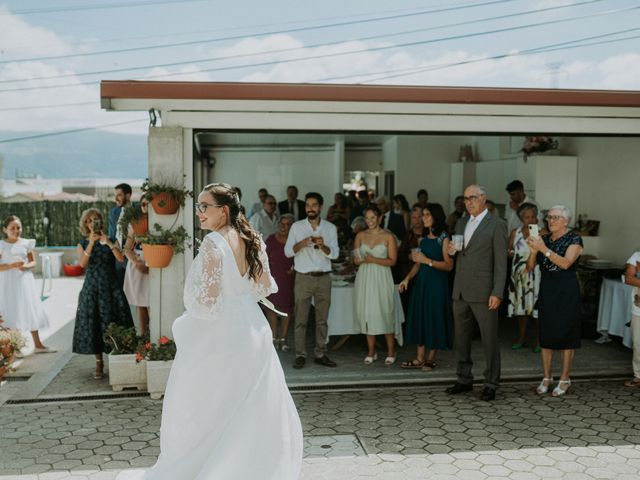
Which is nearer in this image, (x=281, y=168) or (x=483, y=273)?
(x=483, y=273)

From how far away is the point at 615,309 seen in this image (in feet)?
27.3

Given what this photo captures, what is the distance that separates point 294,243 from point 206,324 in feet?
11.9

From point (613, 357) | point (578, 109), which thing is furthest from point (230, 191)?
point (613, 357)

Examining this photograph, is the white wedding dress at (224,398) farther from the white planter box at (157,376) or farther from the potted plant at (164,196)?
the potted plant at (164,196)

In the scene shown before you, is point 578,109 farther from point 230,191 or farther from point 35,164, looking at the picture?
point 35,164

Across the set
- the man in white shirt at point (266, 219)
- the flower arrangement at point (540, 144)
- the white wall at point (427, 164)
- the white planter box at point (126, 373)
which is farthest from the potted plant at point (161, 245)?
the white wall at point (427, 164)

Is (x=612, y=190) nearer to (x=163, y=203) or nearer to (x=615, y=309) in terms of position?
(x=615, y=309)

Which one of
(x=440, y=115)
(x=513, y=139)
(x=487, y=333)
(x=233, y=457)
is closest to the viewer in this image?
(x=233, y=457)

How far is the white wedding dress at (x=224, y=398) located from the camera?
393cm

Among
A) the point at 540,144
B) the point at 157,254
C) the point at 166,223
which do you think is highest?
the point at 540,144

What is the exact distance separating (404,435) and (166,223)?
2.99 m

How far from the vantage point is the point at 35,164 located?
197 metres

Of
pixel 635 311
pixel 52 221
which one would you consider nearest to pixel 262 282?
pixel 635 311

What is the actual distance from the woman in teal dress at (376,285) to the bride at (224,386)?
3.61 m
